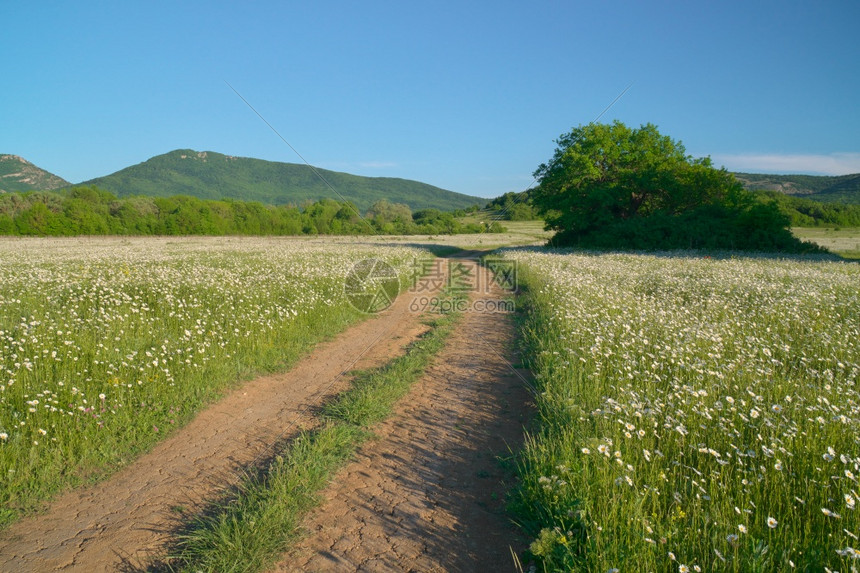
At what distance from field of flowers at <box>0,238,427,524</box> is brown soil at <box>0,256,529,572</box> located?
1.24ft

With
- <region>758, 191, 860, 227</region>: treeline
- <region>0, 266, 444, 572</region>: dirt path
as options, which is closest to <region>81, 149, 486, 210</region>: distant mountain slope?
<region>758, 191, 860, 227</region>: treeline

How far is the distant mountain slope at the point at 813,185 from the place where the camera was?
79.2 m

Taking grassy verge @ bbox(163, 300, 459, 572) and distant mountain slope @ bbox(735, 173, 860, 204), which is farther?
distant mountain slope @ bbox(735, 173, 860, 204)

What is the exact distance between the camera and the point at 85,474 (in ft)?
14.3

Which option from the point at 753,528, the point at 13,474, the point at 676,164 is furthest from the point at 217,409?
the point at 676,164

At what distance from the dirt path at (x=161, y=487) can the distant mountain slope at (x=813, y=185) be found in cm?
9174

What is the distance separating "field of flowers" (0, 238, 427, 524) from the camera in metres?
4.46

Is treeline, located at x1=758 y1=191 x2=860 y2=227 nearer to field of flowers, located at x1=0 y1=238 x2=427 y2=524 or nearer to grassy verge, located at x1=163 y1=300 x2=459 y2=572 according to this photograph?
field of flowers, located at x1=0 y1=238 x2=427 y2=524

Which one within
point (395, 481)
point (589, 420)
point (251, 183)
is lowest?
point (395, 481)

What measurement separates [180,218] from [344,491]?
73.2 metres

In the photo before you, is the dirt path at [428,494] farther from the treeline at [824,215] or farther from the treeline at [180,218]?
the treeline at [824,215]

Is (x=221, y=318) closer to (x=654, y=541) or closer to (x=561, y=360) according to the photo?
(x=561, y=360)

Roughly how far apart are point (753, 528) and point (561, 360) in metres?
3.80

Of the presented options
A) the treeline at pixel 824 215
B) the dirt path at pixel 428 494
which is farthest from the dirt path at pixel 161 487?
the treeline at pixel 824 215
